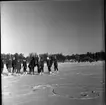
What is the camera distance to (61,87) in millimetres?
1362

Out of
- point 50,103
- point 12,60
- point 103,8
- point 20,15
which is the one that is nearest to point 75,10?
point 103,8

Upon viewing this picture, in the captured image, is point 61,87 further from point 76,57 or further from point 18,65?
point 18,65

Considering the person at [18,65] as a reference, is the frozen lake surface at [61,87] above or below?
below

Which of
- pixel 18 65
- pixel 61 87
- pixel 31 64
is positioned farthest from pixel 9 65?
pixel 61 87

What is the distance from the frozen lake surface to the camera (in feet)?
4.40

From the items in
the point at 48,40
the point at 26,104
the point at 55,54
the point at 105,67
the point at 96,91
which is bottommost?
the point at 26,104

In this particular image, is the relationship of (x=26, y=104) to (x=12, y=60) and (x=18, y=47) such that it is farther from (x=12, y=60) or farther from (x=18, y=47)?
(x=18, y=47)

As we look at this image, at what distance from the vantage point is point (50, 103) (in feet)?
4.46

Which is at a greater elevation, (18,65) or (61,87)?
(18,65)

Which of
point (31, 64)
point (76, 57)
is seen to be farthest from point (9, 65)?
point (76, 57)

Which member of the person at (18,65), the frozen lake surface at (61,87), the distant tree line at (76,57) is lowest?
the frozen lake surface at (61,87)

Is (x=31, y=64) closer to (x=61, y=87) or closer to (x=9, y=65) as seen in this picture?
(x=9, y=65)

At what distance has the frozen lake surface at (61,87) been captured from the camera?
1.34m

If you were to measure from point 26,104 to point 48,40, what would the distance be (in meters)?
0.62
